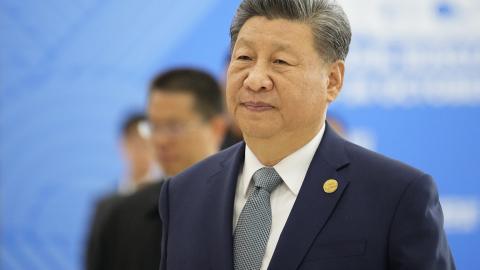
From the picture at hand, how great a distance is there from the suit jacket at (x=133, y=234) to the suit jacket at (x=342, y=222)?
76 centimetres

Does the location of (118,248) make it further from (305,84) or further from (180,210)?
(305,84)

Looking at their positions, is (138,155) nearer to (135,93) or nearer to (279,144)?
(135,93)

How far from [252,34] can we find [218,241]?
48cm

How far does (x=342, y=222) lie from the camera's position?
1.88 meters

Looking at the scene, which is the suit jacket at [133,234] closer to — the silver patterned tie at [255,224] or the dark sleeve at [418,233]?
the silver patterned tie at [255,224]

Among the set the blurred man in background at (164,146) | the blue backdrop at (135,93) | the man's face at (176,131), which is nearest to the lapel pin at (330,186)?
the blurred man in background at (164,146)

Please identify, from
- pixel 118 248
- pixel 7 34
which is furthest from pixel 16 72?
pixel 118 248

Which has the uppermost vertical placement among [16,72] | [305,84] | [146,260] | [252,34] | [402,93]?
[16,72]

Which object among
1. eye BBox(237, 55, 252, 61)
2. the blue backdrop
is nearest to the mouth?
eye BBox(237, 55, 252, 61)

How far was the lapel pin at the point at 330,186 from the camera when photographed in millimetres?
1931

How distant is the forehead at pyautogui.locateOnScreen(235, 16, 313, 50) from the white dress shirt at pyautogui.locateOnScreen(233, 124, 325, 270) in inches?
9.4

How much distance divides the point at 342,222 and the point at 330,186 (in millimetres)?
98

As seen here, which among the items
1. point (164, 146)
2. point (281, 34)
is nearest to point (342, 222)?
point (281, 34)

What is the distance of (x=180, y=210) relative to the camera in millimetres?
2123
